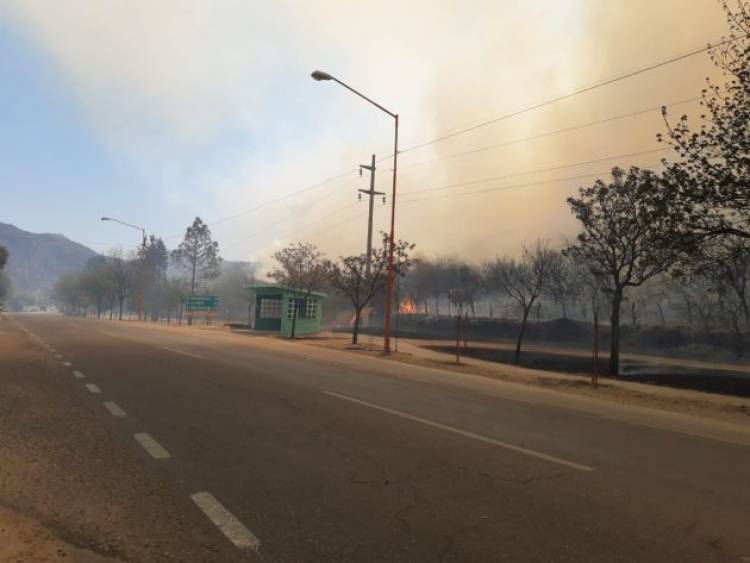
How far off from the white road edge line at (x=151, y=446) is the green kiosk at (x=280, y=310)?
38997mm

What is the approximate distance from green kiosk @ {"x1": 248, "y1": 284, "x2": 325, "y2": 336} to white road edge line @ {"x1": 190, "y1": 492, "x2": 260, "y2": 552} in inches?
1624

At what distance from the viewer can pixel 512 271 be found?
77625 millimetres

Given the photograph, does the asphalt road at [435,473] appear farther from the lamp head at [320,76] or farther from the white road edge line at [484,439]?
the lamp head at [320,76]

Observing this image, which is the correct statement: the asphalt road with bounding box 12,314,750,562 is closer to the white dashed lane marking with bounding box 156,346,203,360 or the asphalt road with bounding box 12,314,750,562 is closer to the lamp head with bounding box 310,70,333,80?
the white dashed lane marking with bounding box 156,346,203,360

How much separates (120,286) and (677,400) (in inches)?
3367

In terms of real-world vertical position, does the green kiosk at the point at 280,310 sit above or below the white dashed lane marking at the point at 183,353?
above

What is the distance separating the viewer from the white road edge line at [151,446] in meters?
5.98

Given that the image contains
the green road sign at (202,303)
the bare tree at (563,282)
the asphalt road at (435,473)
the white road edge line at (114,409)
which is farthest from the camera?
the bare tree at (563,282)

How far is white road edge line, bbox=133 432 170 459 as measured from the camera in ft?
19.6

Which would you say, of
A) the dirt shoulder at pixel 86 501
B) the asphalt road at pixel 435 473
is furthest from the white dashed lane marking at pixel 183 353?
the dirt shoulder at pixel 86 501

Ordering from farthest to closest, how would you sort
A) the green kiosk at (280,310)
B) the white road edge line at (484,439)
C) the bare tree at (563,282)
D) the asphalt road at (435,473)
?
the bare tree at (563,282) → the green kiosk at (280,310) → the white road edge line at (484,439) → the asphalt road at (435,473)

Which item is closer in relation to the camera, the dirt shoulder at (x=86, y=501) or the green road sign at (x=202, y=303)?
the dirt shoulder at (x=86, y=501)

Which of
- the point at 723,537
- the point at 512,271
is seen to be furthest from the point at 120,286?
the point at 723,537

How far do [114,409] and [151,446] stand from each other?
2454mm
